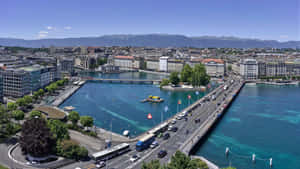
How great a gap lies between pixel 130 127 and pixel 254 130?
10861 mm

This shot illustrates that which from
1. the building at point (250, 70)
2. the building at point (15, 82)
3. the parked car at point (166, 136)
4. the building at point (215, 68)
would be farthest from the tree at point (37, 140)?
the building at point (250, 70)

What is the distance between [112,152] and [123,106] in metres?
16.5

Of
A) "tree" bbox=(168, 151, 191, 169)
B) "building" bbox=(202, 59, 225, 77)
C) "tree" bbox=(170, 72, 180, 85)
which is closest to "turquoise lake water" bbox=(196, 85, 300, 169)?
"tree" bbox=(168, 151, 191, 169)

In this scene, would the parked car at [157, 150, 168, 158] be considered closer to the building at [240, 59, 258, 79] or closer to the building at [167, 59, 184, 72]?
the building at [240, 59, 258, 79]

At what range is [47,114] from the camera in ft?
78.8

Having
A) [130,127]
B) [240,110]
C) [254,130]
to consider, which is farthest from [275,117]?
[130,127]

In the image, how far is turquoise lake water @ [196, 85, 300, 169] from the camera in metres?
18.0

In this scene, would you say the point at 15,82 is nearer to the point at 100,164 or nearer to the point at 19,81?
the point at 19,81

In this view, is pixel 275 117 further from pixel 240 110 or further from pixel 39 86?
pixel 39 86

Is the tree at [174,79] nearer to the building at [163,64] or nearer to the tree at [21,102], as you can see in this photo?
the building at [163,64]

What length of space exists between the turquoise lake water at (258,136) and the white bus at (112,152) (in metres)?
5.08

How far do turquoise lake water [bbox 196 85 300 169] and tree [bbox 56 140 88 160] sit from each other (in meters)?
7.60

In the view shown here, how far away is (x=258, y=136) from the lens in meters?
23.0

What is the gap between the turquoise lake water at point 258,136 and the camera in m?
18.0
